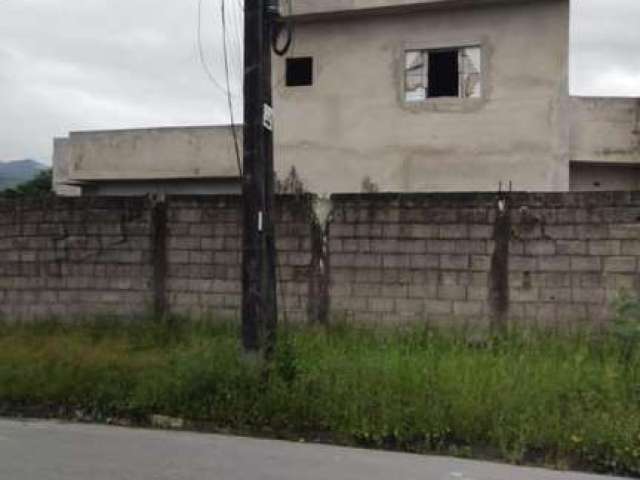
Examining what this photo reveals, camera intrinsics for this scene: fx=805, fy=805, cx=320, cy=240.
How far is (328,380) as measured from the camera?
6.86m

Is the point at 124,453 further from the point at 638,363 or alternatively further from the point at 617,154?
the point at 617,154

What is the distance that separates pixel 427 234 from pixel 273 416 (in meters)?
3.22

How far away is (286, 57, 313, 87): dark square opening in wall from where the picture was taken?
16234 mm

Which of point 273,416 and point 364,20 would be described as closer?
point 273,416

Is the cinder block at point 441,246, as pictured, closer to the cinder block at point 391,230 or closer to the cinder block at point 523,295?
the cinder block at point 391,230

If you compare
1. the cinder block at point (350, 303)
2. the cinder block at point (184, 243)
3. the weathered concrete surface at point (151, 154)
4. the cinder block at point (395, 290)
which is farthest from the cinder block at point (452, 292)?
the weathered concrete surface at point (151, 154)

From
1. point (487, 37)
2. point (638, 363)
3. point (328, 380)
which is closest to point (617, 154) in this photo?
point (487, 37)

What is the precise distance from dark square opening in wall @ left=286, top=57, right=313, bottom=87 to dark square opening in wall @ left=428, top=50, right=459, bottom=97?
249cm

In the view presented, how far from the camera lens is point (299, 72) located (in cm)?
1639

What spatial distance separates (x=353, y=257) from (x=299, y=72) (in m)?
8.08

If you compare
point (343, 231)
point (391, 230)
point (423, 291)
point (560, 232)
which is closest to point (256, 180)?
point (343, 231)

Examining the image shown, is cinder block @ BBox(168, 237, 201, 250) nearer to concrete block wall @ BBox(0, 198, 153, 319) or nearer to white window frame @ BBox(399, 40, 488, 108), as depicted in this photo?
concrete block wall @ BBox(0, 198, 153, 319)

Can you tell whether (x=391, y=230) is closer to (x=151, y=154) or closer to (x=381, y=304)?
(x=381, y=304)

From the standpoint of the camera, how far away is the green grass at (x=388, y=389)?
5941 millimetres
